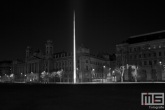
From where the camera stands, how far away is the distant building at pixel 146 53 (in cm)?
10512

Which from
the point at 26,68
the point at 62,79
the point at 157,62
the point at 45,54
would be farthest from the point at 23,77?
the point at 157,62

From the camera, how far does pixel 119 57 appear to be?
12688cm

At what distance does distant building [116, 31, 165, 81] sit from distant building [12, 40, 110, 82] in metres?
13.5

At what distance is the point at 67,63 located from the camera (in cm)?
15262

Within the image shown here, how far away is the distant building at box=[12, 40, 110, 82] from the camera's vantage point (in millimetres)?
143875

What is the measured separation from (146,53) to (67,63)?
185 ft

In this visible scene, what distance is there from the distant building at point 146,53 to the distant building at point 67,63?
13470 millimetres

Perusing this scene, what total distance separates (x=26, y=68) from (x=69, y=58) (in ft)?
197
